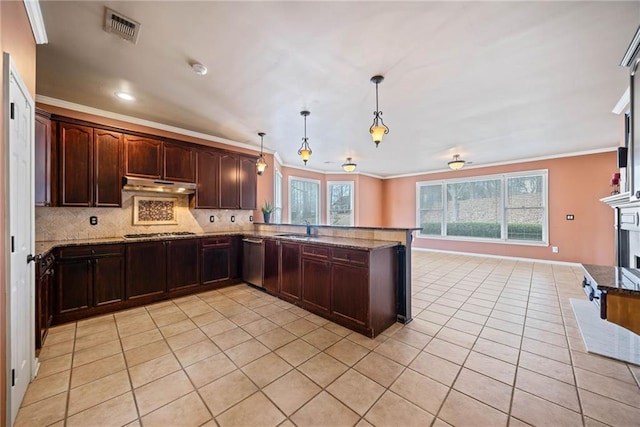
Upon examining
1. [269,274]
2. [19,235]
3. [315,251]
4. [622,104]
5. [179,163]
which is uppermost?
[622,104]

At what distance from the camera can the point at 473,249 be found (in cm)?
720

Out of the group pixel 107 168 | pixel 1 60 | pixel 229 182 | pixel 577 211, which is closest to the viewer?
pixel 1 60

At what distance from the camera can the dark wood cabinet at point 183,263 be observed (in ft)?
11.8

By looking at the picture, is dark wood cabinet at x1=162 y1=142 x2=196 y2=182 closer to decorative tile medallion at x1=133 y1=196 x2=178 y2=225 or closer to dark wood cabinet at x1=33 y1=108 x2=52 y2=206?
decorative tile medallion at x1=133 y1=196 x2=178 y2=225

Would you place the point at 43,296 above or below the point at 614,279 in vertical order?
below

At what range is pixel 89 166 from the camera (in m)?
3.23

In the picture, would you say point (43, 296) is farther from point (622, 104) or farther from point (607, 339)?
point (622, 104)

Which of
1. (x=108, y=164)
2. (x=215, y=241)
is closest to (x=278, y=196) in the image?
(x=215, y=241)

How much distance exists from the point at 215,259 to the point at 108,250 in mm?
1384

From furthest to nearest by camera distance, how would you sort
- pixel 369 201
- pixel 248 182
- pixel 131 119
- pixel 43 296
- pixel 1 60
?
1. pixel 369 201
2. pixel 248 182
3. pixel 131 119
4. pixel 43 296
5. pixel 1 60

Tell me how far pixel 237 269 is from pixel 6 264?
A: 3.05m

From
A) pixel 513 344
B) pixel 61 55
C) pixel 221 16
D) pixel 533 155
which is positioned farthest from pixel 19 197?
pixel 533 155

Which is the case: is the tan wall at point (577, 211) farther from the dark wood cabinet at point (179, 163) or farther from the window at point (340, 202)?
the dark wood cabinet at point (179, 163)

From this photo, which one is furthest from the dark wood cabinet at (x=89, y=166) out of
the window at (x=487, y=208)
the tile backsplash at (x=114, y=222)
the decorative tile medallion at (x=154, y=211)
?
the window at (x=487, y=208)
